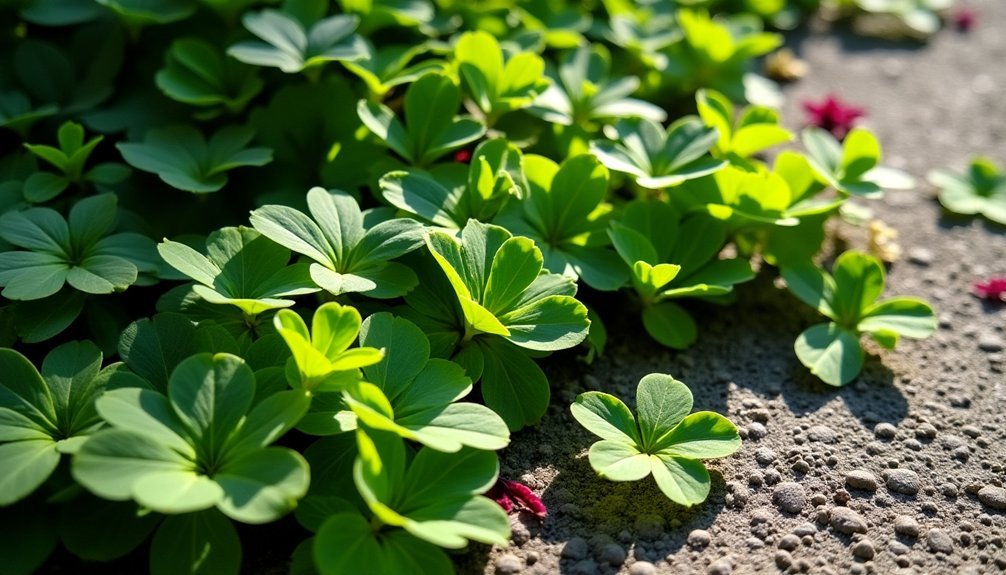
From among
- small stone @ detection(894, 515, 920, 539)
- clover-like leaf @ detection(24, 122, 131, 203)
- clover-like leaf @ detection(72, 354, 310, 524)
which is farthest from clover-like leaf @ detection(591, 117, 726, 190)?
clover-like leaf @ detection(24, 122, 131, 203)

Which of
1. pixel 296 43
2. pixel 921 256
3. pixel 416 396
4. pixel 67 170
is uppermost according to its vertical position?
pixel 296 43

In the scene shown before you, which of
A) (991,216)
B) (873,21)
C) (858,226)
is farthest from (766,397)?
(873,21)

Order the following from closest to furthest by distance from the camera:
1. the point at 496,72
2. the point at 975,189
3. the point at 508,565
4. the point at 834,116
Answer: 1. the point at 508,565
2. the point at 496,72
3. the point at 975,189
4. the point at 834,116

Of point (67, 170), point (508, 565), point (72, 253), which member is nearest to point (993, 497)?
point (508, 565)

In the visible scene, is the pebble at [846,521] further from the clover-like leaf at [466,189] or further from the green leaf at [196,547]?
the green leaf at [196,547]

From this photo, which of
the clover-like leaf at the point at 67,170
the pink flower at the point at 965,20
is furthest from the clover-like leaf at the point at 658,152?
the pink flower at the point at 965,20

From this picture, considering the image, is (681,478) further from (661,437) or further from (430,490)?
(430,490)

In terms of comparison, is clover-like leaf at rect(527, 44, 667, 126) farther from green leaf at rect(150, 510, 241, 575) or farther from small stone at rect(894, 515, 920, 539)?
green leaf at rect(150, 510, 241, 575)
